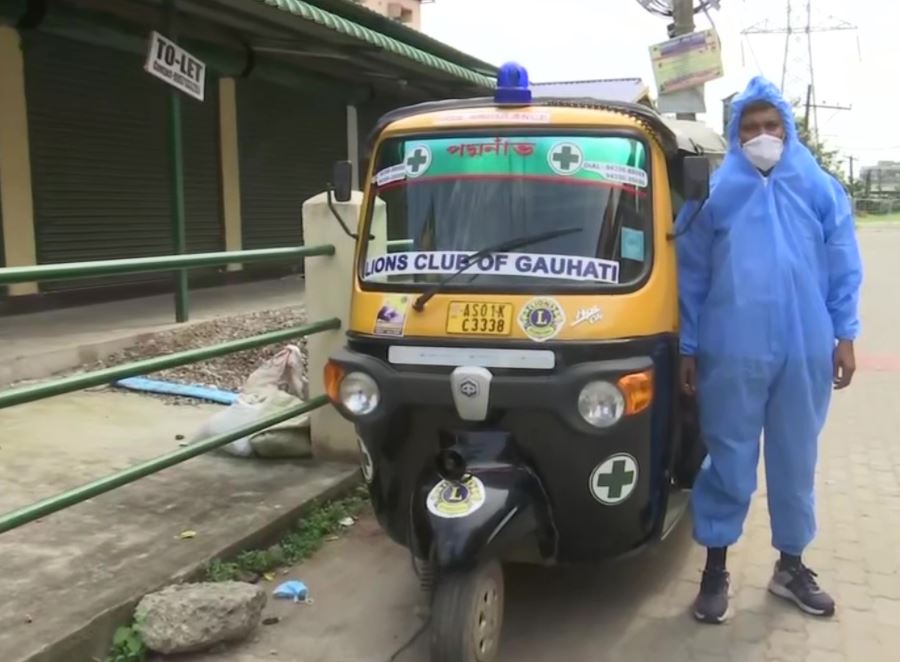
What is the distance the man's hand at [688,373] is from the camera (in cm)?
374

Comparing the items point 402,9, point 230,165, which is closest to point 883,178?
point 402,9

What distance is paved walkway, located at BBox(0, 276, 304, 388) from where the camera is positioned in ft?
23.5

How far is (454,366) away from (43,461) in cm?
290

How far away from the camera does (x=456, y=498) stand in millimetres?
3164

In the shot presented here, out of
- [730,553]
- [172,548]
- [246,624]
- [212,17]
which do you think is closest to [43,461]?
[172,548]

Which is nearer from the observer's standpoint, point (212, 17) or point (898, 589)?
point (898, 589)

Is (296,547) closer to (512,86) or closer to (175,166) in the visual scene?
(512,86)

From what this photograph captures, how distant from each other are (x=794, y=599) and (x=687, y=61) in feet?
36.0

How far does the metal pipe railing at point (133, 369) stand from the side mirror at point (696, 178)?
2.10m

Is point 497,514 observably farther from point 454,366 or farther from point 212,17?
point 212,17

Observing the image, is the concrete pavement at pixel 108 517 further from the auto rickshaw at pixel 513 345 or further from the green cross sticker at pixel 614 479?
the green cross sticker at pixel 614 479

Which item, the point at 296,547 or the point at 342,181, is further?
the point at 296,547

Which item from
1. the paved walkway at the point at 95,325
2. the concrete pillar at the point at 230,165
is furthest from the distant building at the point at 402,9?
the paved walkway at the point at 95,325

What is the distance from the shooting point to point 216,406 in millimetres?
6785
